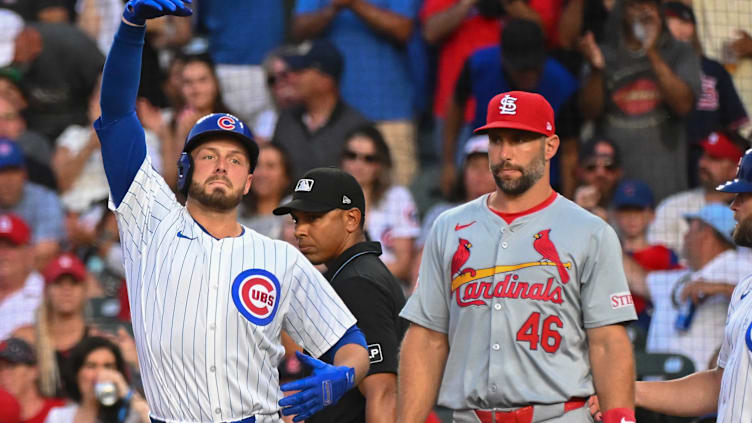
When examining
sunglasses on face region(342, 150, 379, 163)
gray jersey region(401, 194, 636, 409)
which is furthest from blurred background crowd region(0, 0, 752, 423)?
gray jersey region(401, 194, 636, 409)

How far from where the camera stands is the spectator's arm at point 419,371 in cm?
416

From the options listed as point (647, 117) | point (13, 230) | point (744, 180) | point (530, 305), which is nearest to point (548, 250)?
point (530, 305)

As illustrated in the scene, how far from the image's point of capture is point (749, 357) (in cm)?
404

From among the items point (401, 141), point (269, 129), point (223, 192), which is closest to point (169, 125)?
point (269, 129)

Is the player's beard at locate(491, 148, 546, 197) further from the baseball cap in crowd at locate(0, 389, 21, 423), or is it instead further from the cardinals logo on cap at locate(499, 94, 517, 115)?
the baseball cap in crowd at locate(0, 389, 21, 423)

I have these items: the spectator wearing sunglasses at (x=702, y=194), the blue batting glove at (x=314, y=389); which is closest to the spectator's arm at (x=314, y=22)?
the spectator wearing sunglasses at (x=702, y=194)

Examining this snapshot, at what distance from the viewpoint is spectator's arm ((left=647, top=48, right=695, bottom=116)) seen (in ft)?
24.8

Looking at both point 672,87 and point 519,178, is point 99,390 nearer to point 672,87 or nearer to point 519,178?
point 519,178

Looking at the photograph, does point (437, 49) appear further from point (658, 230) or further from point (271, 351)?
point (271, 351)

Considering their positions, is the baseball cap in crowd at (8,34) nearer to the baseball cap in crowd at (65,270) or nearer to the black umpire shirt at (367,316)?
the baseball cap in crowd at (65,270)

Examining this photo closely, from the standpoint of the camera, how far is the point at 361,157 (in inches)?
305

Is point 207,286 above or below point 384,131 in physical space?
below

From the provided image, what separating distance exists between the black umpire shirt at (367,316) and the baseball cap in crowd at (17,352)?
2.86 meters

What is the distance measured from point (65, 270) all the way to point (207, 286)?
370 cm
